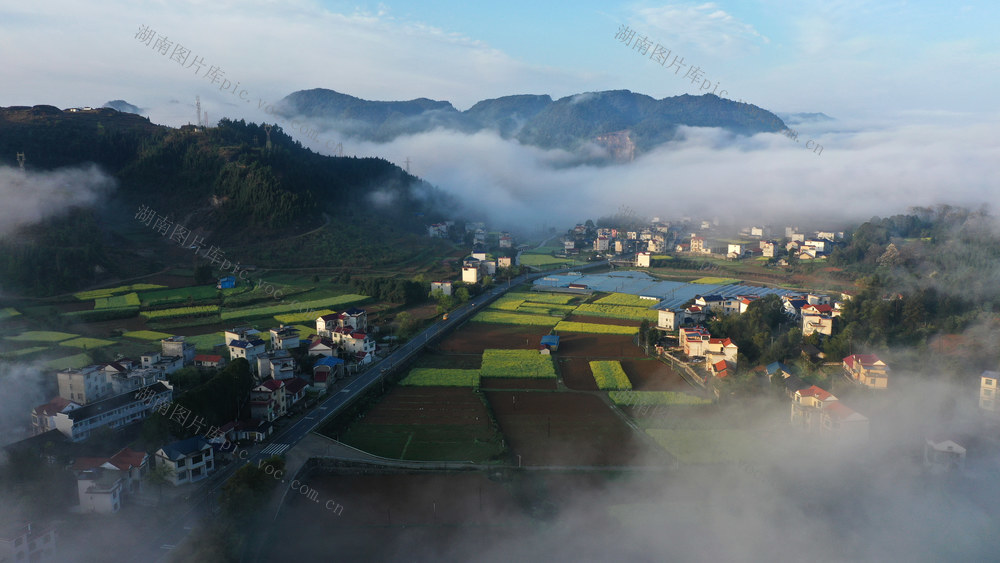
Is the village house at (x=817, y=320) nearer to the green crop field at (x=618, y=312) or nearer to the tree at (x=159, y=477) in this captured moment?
the green crop field at (x=618, y=312)

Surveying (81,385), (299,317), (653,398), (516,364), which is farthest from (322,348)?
(653,398)

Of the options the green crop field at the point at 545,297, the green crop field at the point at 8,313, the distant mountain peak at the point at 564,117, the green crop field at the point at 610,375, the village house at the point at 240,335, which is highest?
the distant mountain peak at the point at 564,117

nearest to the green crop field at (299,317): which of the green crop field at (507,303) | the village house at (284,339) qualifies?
the village house at (284,339)

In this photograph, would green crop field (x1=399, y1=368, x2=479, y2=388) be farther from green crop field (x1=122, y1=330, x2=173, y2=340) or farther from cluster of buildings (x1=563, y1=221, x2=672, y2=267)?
cluster of buildings (x1=563, y1=221, x2=672, y2=267)

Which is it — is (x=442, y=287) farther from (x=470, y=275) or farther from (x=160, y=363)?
(x=160, y=363)

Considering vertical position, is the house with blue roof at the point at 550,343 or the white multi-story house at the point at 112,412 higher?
the white multi-story house at the point at 112,412

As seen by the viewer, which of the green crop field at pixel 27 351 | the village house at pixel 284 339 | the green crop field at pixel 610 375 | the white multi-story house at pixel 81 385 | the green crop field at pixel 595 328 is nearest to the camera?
the white multi-story house at pixel 81 385

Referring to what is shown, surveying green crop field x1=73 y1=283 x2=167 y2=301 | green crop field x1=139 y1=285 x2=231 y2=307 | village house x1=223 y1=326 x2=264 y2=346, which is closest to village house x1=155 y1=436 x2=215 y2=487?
village house x1=223 y1=326 x2=264 y2=346
